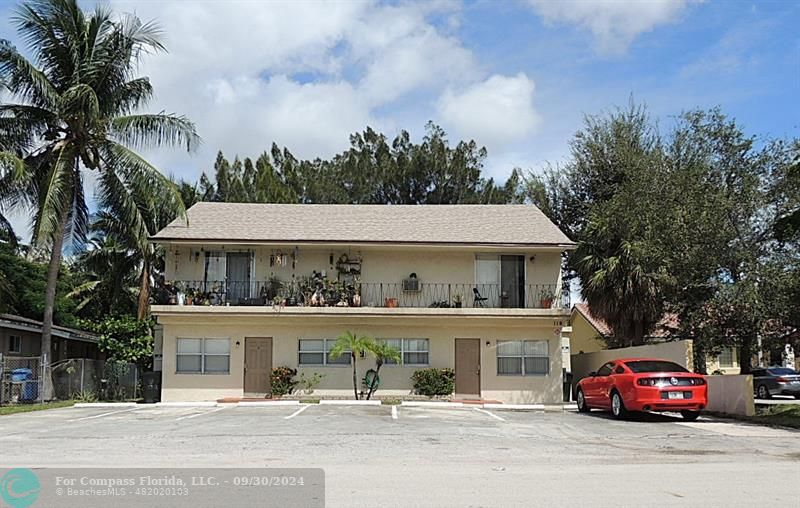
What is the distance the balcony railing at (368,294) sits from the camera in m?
27.3

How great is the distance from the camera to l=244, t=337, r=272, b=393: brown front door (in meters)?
27.4

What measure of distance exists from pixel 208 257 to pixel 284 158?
16.0 meters

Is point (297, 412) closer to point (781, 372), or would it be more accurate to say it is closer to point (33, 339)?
point (33, 339)

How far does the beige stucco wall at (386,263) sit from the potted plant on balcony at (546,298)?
1.29ft

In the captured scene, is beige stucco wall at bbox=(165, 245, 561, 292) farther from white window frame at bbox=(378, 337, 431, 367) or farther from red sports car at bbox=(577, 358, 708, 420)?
red sports car at bbox=(577, 358, 708, 420)

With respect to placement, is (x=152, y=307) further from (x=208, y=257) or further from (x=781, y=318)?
(x=781, y=318)

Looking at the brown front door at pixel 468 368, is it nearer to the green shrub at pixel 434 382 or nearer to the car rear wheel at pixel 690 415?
the green shrub at pixel 434 382

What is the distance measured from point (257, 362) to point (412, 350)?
5279mm

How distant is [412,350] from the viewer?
91.6ft

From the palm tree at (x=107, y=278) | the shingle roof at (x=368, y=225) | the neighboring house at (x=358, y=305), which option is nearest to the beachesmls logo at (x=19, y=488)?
the neighboring house at (x=358, y=305)

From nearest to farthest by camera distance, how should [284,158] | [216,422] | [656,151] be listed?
[216,422], [656,151], [284,158]

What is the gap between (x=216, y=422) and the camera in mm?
18234

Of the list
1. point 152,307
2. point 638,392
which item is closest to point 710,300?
point 638,392

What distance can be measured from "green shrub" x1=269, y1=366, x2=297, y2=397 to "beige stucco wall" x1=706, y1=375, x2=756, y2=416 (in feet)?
42.9
